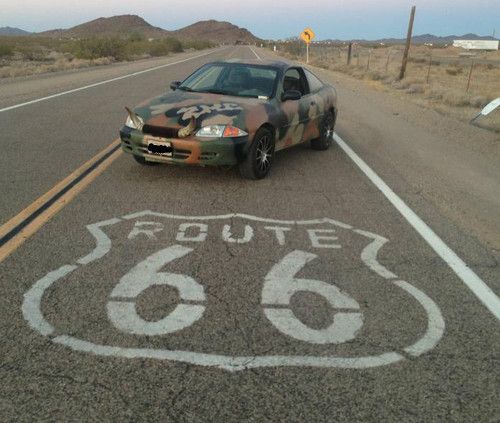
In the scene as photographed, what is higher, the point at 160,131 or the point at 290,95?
the point at 290,95

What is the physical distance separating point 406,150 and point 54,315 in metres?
7.52

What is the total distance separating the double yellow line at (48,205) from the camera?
4.55 meters

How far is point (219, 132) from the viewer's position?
20.4 ft

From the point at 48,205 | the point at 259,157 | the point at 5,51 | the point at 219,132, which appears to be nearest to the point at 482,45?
the point at 5,51

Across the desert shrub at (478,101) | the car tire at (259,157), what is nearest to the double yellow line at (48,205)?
the car tire at (259,157)

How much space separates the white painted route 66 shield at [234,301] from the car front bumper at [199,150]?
1.44 meters

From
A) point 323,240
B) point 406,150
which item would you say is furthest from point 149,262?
point 406,150

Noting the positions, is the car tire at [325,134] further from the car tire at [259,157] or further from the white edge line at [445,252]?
the car tire at [259,157]

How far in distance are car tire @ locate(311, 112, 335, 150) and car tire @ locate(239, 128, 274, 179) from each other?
1917 millimetres

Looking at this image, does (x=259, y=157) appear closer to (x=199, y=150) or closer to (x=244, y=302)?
(x=199, y=150)

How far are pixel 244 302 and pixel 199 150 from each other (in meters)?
2.87

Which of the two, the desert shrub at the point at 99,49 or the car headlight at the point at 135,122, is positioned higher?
Answer: the car headlight at the point at 135,122

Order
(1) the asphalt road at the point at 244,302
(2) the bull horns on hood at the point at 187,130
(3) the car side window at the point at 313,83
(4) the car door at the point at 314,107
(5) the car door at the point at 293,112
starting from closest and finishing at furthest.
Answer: (1) the asphalt road at the point at 244,302, (2) the bull horns on hood at the point at 187,130, (5) the car door at the point at 293,112, (4) the car door at the point at 314,107, (3) the car side window at the point at 313,83

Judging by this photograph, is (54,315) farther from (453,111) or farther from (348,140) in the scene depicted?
(453,111)
